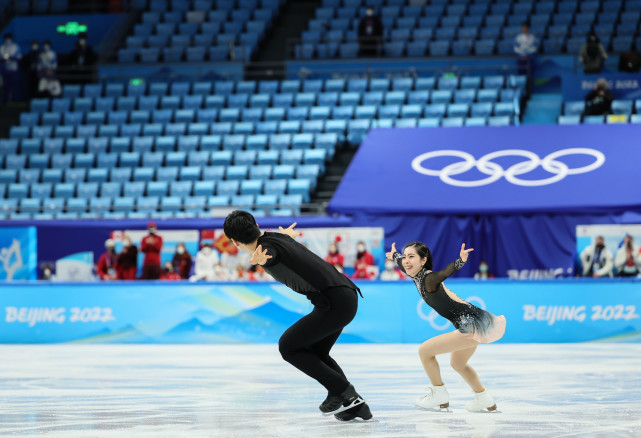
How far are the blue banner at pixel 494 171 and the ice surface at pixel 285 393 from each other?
4.74 m

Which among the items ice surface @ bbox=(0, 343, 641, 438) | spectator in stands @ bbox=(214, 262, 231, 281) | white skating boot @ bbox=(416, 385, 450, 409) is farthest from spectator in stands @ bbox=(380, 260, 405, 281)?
white skating boot @ bbox=(416, 385, 450, 409)

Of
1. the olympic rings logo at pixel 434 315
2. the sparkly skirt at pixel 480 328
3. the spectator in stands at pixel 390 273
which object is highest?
the sparkly skirt at pixel 480 328

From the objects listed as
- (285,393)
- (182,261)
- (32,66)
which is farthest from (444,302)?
(32,66)

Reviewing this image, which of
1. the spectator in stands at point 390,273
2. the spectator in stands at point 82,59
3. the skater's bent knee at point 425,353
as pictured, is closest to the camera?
the skater's bent knee at point 425,353

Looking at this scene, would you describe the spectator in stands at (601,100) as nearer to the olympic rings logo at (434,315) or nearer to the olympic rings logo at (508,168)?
the olympic rings logo at (508,168)

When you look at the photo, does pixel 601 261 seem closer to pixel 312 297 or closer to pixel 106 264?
pixel 106 264

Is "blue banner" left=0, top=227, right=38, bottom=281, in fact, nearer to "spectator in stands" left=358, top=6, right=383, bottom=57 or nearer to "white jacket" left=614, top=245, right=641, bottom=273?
"white jacket" left=614, top=245, right=641, bottom=273

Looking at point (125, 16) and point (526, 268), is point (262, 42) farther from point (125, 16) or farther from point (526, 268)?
point (526, 268)

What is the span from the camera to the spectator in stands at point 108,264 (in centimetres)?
1736

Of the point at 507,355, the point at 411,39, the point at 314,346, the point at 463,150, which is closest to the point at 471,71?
the point at 411,39

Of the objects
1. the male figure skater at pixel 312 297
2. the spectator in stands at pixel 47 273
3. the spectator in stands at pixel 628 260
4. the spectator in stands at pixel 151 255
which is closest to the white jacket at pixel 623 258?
the spectator in stands at pixel 628 260

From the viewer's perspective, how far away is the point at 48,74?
26047 mm

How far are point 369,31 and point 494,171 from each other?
26.6ft

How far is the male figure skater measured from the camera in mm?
6395
